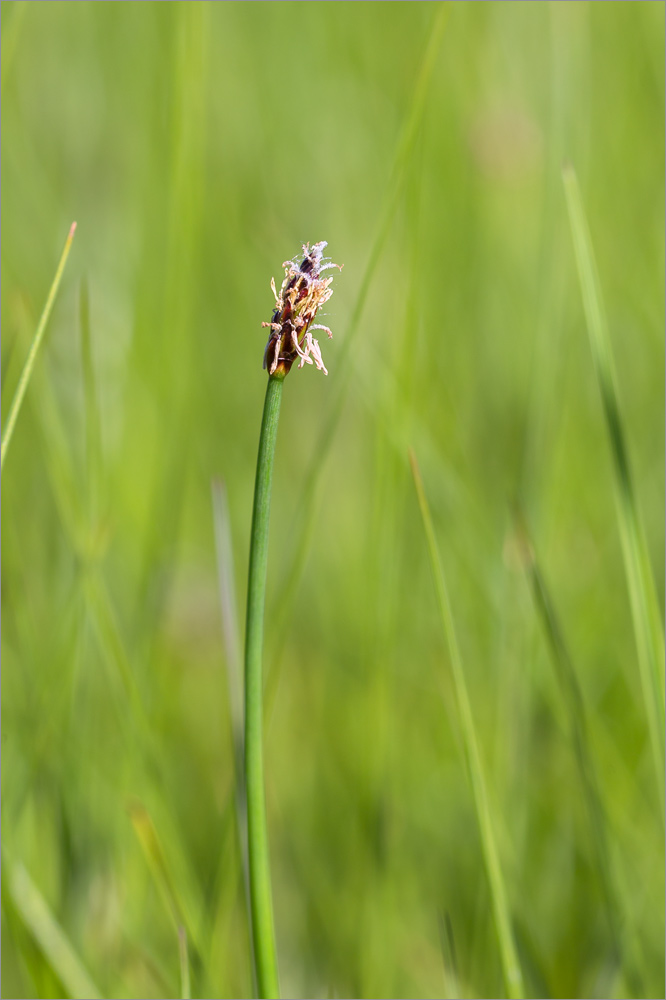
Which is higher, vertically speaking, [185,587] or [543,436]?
[543,436]

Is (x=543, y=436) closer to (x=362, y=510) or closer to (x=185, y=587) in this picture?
(x=362, y=510)

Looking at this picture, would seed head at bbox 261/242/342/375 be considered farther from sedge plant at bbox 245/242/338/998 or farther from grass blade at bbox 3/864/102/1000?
grass blade at bbox 3/864/102/1000

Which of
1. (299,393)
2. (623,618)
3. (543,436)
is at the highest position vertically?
(299,393)

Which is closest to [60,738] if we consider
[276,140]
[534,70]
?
[276,140]

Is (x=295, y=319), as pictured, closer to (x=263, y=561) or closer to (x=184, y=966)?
(x=263, y=561)

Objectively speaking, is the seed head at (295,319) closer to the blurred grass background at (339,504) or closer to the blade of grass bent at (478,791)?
the blade of grass bent at (478,791)
